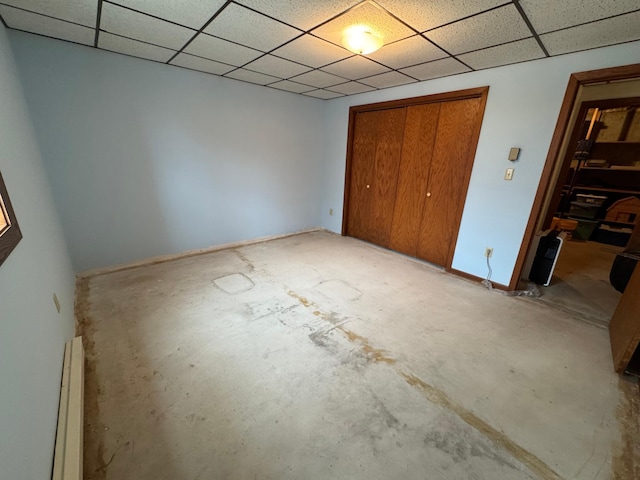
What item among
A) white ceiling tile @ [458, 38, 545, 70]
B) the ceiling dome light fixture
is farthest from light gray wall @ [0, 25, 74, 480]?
white ceiling tile @ [458, 38, 545, 70]

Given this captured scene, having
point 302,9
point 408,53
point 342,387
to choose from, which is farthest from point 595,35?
point 342,387

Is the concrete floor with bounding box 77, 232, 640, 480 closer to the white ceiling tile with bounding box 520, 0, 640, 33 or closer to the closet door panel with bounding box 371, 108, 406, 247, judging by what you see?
the closet door panel with bounding box 371, 108, 406, 247

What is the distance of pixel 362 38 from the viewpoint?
1.88m

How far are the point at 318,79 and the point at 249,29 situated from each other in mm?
1403

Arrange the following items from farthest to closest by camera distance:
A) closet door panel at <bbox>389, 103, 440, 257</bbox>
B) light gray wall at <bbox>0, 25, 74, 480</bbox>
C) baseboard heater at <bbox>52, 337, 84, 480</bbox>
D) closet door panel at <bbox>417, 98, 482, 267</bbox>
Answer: closet door panel at <bbox>389, 103, 440, 257</bbox> < closet door panel at <bbox>417, 98, 482, 267</bbox> < baseboard heater at <bbox>52, 337, 84, 480</bbox> < light gray wall at <bbox>0, 25, 74, 480</bbox>

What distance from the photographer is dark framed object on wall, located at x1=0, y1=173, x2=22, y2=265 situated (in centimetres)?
106

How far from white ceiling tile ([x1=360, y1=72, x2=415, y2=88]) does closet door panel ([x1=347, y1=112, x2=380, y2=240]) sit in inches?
19.9

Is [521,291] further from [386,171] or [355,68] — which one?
[355,68]

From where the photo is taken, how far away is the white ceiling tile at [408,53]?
212 cm

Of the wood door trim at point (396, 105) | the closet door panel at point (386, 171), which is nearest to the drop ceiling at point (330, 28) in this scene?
the wood door trim at point (396, 105)

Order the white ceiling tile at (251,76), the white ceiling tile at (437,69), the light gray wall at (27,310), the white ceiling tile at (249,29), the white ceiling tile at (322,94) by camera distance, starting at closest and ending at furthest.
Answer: the light gray wall at (27,310) → the white ceiling tile at (249,29) → the white ceiling tile at (437,69) → the white ceiling tile at (251,76) → the white ceiling tile at (322,94)

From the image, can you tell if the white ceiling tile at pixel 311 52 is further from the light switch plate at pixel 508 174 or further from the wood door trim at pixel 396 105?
the light switch plate at pixel 508 174

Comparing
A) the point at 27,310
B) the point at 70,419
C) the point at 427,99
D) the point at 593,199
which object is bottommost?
the point at 70,419

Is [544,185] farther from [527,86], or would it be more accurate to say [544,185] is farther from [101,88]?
[101,88]
